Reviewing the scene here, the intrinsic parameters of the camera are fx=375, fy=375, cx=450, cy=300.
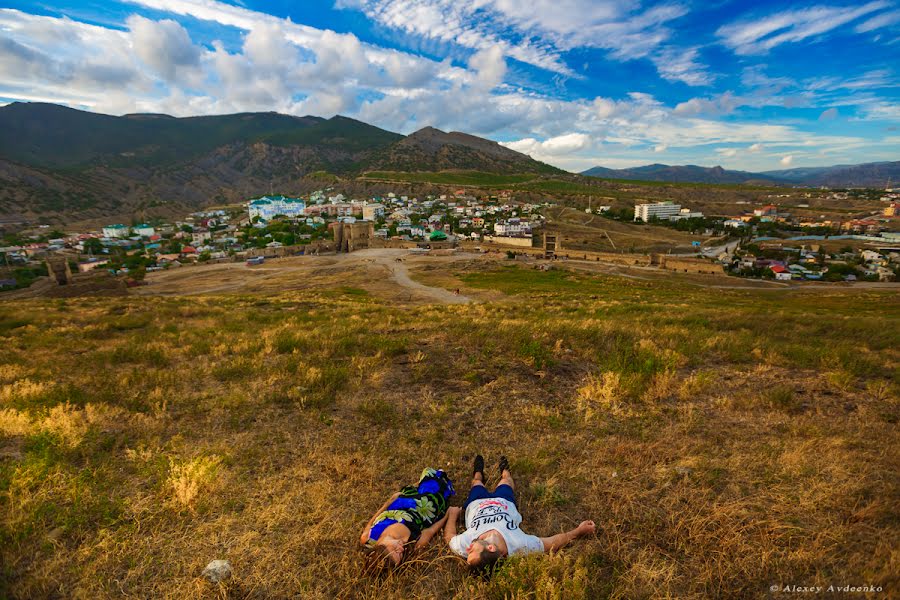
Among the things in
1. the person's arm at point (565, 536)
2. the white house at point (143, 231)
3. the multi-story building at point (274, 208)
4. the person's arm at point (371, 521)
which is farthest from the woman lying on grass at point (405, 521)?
the multi-story building at point (274, 208)

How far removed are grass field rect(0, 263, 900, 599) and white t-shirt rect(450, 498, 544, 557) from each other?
0.74 feet

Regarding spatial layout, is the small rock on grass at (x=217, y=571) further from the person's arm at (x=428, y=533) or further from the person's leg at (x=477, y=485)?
the person's leg at (x=477, y=485)

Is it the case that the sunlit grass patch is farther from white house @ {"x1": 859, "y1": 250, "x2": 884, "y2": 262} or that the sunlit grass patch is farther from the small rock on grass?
white house @ {"x1": 859, "y1": 250, "x2": 884, "y2": 262}

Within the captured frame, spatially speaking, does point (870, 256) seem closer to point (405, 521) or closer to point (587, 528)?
point (587, 528)

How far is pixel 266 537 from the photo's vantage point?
11.9 ft

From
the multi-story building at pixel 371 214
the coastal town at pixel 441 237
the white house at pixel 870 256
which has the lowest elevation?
the white house at pixel 870 256

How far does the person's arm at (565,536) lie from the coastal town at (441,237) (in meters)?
61.7

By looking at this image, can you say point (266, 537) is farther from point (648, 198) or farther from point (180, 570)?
point (648, 198)

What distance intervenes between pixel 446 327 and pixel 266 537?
7851 mm

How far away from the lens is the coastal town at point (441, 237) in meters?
66.6

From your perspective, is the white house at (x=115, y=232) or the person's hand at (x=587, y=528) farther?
the white house at (x=115, y=232)

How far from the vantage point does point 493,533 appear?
136 inches

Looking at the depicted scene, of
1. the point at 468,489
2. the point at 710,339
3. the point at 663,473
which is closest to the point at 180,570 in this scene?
the point at 468,489

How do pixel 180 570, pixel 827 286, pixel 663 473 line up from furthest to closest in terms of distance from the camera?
pixel 827 286 → pixel 663 473 → pixel 180 570
